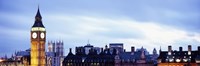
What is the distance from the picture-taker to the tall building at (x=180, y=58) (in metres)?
132

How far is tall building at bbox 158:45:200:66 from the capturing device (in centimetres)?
13196

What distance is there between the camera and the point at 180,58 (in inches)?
5315

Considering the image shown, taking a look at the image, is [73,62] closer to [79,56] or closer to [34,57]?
[79,56]

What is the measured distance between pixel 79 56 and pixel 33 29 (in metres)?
18.0

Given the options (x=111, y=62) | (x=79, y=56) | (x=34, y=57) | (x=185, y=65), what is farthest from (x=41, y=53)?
(x=185, y=65)

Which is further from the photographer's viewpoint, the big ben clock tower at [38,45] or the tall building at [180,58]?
the big ben clock tower at [38,45]

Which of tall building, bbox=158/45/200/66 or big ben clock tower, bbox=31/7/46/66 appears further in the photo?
big ben clock tower, bbox=31/7/46/66

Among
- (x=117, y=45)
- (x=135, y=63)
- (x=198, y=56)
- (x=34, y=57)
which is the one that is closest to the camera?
(x=198, y=56)

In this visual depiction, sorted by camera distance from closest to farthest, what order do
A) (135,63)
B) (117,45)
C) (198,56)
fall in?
1. (198,56)
2. (135,63)
3. (117,45)

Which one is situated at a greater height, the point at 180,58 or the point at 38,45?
the point at 38,45

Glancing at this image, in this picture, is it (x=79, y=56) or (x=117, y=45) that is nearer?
(x=79, y=56)

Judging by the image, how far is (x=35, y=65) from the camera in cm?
15350

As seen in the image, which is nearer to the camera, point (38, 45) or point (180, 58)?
point (180, 58)

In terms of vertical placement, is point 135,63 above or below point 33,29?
below
